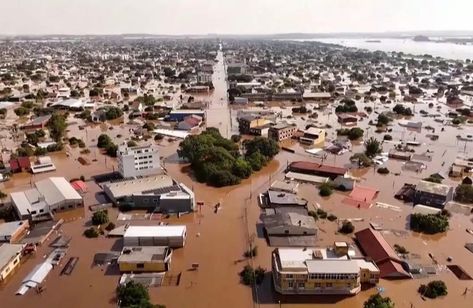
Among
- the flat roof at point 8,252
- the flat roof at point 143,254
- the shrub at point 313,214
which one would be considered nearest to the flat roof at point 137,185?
the flat roof at point 143,254

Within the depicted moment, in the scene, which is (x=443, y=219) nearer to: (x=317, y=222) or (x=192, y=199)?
(x=317, y=222)

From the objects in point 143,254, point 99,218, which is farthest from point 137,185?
point 143,254

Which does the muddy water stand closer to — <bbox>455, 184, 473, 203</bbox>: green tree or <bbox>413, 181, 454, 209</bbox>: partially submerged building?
<bbox>413, 181, 454, 209</bbox>: partially submerged building

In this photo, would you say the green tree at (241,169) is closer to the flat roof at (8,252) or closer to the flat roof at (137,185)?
the flat roof at (137,185)

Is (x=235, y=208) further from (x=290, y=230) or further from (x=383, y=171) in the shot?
(x=383, y=171)

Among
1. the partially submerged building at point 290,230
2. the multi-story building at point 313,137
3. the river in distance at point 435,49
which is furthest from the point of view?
the river in distance at point 435,49

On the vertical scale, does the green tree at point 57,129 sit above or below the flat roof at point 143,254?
above
